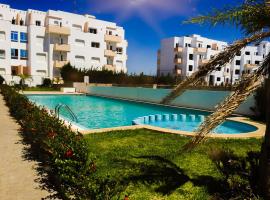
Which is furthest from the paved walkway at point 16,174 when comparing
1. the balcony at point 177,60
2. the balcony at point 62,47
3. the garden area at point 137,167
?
the balcony at point 177,60

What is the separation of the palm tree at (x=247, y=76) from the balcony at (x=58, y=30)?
51135 mm

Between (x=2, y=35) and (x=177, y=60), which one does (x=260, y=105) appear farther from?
(x=177, y=60)

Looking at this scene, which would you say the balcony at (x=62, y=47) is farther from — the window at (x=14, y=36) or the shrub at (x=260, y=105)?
the shrub at (x=260, y=105)

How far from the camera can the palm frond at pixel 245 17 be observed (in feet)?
14.3

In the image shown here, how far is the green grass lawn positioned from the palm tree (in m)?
1.05

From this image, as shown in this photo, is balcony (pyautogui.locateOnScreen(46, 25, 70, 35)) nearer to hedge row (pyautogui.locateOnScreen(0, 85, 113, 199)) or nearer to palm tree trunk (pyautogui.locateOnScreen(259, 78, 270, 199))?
hedge row (pyautogui.locateOnScreen(0, 85, 113, 199))

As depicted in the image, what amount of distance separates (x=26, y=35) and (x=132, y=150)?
4988 centimetres

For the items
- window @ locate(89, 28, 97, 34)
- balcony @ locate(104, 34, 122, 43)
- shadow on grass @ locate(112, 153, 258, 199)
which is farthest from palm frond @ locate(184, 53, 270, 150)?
window @ locate(89, 28, 97, 34)

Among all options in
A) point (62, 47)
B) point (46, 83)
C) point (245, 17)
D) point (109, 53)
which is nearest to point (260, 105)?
point (245, 17)

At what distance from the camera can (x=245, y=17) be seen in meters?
4.53

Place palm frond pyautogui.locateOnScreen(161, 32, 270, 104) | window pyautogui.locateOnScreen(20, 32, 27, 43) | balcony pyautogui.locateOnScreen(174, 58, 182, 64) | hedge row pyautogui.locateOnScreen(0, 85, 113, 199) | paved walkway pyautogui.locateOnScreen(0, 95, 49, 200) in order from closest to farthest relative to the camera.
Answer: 1. hedge row pyautogui.locateOnScreen(0, 85, 113, 199)
2. palm frond pyautogui.locateOnScreen(161, 32, 270, 104)
3. paved walkway pyautogui.locateOnScreen(0, 95, 49, 200)
4. window pyautogui.locateOnScreen(20, 32, 27, 43)
5. balcony pyautogui.locateOnScreen(174, 58, 182, 64)

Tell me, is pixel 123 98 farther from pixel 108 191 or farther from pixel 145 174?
pixel 108 191

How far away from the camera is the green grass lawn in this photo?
533 centimetres

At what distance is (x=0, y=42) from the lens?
48.6 m
